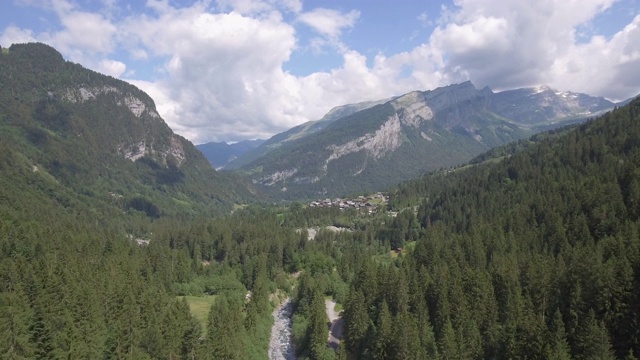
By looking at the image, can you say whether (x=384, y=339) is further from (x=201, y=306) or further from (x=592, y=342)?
(x=201, y=306)

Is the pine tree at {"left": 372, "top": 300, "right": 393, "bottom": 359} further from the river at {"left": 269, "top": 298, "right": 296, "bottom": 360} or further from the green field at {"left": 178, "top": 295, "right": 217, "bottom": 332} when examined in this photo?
the green field at {"left": 178, "top": 295, "right": 217, "bottom": 332}

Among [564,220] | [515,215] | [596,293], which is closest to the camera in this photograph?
[596,293]

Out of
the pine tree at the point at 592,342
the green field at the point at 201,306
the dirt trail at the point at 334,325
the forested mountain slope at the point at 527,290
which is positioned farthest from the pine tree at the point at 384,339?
the green field at the point at 201,306

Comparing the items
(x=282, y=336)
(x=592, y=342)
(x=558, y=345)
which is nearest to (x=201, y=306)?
(x=282, y=336)

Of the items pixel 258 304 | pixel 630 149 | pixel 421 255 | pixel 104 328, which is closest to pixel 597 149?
pixel 630 149

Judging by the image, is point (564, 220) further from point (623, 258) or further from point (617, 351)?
point (617, 351)

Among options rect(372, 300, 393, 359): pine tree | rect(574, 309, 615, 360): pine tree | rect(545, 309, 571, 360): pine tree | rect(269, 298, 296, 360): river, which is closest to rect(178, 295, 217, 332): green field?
rect(269, 298, 296, 360): river
